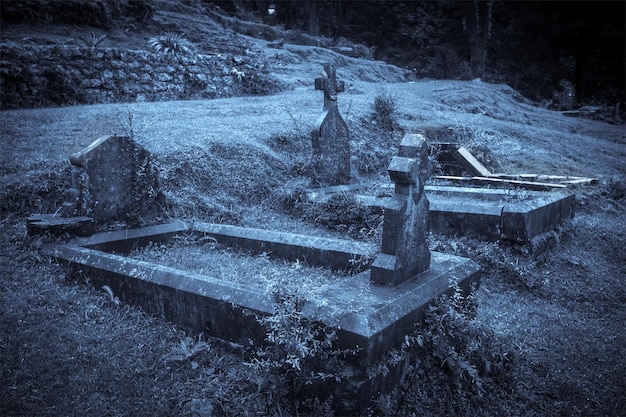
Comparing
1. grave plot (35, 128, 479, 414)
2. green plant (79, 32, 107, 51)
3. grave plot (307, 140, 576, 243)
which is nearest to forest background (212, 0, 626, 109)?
green plant (79, 32, 107, 51)

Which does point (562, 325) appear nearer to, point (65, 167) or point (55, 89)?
point (65, 167)

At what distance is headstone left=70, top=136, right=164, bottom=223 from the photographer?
5.53 metres

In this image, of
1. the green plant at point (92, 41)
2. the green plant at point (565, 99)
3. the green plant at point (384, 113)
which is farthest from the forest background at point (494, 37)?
the green plant at point (384, 113)

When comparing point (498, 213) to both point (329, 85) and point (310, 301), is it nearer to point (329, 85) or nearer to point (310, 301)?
point (329, 85)

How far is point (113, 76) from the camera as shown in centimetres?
1282

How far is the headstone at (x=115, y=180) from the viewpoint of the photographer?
553cm

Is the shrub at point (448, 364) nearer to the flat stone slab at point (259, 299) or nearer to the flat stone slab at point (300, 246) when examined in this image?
the flat stone slab at point (259, 299)

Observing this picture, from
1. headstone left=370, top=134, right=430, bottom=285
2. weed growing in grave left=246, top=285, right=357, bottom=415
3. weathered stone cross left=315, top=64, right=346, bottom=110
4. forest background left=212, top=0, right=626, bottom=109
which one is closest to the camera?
weed growing in grave left=246, top=285, right=357, bottom=415

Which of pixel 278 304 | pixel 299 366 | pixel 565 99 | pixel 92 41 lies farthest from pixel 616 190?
pixel 565 99

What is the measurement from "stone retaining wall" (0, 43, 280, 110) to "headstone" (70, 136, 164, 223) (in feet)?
22.3

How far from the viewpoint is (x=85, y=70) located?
1225 cm

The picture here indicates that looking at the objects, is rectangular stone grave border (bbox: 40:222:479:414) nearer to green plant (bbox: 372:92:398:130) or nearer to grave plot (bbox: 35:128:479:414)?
grave plot (bbox: 35:128:479:414)

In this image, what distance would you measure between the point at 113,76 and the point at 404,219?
11.4m

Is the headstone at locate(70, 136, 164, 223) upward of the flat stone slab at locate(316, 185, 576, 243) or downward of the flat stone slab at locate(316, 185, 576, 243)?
upward
